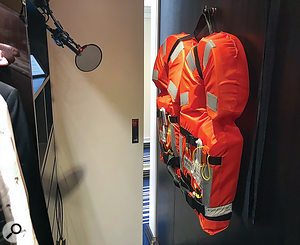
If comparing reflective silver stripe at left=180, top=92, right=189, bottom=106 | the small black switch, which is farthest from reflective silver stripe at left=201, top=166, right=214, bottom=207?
the small black switch

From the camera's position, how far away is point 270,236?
90cm

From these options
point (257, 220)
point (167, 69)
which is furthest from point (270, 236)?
point (167, 69)

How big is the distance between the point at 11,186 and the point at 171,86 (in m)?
0.83

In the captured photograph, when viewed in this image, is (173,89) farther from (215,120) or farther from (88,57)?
(88,57)

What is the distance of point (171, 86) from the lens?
128 centimetres

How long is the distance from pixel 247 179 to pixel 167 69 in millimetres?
758

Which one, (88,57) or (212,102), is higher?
(88,57)

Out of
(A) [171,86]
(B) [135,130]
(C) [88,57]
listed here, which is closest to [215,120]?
(A) [171,86]

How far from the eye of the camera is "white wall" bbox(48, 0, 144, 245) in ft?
5.77

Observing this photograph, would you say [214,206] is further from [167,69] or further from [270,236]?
[167,69]

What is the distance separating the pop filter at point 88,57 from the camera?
4.65ft

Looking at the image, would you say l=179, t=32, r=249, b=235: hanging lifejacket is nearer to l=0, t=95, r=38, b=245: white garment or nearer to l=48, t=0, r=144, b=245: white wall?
l=0, t=95, r=38, b=245: white garment

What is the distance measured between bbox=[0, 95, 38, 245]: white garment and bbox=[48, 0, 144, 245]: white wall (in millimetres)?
1125

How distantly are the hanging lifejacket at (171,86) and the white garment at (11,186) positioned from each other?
75cm
